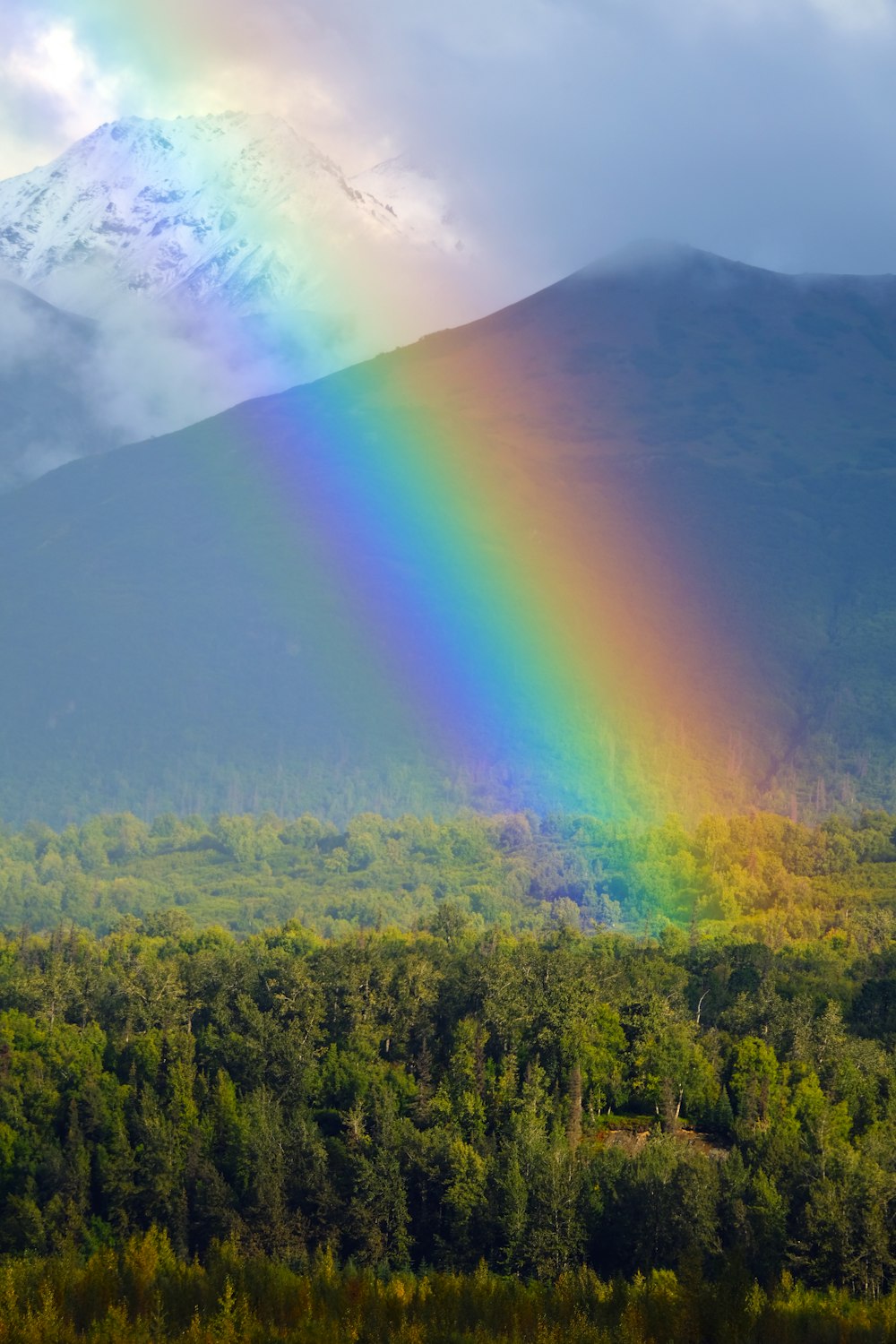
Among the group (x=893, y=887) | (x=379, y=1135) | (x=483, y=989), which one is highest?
(x=893, y=887)

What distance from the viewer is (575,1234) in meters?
73.6

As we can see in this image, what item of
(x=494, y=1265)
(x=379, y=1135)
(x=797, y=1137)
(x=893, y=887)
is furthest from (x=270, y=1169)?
(x=893, y=887)

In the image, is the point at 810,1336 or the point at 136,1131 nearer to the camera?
the point at 810,1336

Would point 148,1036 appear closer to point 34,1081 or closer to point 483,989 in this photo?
point 34,1081

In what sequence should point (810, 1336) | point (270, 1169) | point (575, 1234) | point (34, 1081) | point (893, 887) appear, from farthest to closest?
1. point (893, 887)
2. point (34, 1081)
3. point (270, 1169)
4. point (575, 1234)
5. point (810, 1336)

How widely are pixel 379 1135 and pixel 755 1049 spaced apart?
62.7 feet

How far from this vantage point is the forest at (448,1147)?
6531cm

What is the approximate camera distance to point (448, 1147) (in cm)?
7881

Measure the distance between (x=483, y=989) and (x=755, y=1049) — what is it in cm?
1388

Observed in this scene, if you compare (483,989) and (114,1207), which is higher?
(483,989)

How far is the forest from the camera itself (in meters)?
65.3

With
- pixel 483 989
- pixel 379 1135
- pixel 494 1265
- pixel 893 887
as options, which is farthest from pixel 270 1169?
pixel 893 887

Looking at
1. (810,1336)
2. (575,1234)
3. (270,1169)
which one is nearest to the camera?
(810,1336)

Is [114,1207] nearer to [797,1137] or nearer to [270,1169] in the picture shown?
[270,1169]
